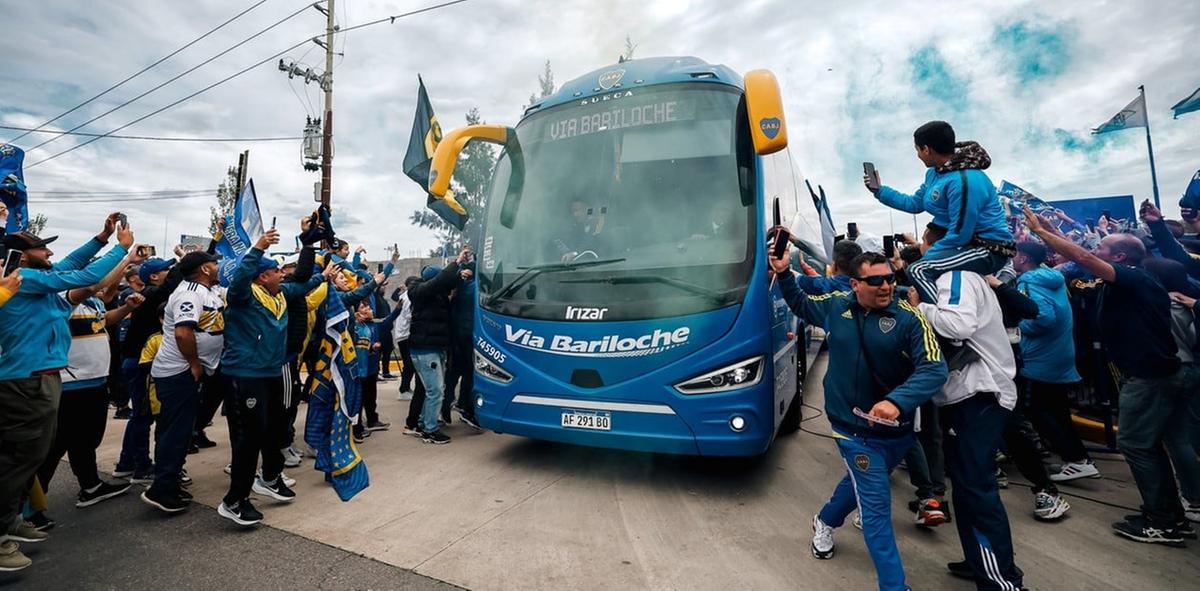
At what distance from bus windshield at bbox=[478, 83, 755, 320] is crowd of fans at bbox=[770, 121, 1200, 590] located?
0.77m

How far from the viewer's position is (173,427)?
3842 millimetres

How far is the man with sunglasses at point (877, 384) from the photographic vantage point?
2.56m

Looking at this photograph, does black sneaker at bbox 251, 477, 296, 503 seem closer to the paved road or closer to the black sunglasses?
the paved road

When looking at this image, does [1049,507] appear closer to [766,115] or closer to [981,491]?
[981,491]

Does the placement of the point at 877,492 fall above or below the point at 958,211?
below

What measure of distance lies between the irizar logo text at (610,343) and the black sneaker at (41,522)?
326 cm

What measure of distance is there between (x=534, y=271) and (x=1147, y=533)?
421 centimetres

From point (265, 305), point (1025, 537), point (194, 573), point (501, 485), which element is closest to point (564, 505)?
point (501, 485)

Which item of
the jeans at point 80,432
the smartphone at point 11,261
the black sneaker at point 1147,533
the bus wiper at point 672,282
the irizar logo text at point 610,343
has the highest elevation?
the smartphone at point 11,261

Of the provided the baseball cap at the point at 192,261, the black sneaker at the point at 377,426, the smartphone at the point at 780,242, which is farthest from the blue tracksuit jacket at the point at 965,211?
the black sneaker at the point at 377,426

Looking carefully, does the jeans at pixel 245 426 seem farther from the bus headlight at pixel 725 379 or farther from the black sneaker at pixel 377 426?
the bus headlight at pixel 725 379

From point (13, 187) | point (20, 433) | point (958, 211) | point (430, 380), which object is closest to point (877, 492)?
point (958, 211)

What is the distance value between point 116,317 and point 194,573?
8.93ft

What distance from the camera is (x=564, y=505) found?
154 inches
